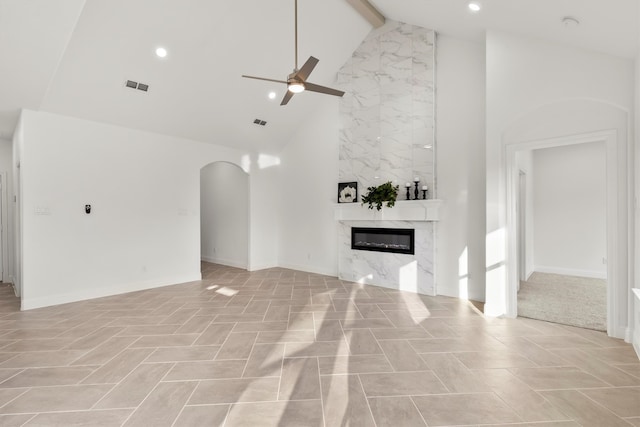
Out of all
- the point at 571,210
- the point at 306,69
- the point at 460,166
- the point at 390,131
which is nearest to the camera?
the point at 306,69

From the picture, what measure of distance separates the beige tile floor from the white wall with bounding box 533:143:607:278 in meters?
3.37

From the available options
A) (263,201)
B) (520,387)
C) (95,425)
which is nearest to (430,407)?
(520,387)

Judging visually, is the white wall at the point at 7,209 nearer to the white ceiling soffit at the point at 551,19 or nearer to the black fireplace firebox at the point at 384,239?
the black fireplace firebox at the point at 384,239

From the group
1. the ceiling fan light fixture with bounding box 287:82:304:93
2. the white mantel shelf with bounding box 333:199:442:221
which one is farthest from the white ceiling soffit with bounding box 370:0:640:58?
the white mantel shelf with bounding box 333:199:442:221

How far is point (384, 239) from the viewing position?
5.36 m

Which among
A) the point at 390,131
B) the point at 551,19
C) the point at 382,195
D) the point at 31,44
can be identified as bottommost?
the point at 382,195

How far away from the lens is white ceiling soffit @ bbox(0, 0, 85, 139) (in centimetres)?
266

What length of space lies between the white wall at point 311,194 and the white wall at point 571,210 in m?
4.18

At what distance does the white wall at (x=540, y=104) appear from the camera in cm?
298

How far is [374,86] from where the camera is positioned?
18.2 ft

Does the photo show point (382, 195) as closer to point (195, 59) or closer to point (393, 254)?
point (393, 254)

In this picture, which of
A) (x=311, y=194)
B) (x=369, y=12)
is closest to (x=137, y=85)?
(x=311, y=194)

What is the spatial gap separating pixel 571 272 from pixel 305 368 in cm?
596

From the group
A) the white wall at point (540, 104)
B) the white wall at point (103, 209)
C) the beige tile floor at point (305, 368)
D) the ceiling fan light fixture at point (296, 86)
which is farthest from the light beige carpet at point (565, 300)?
the white wall at point (103, 209)
